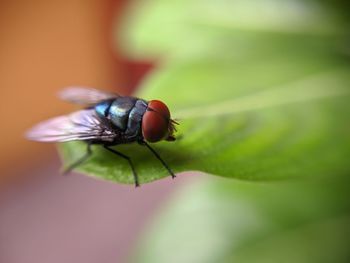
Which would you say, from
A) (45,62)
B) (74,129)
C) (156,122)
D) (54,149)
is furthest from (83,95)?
(45,62)

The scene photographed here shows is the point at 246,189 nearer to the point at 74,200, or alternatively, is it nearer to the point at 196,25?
the point at 196,25

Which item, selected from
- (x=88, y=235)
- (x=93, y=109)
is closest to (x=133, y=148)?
(x=93, y=109)

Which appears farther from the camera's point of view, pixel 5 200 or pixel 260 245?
pixel 5 200

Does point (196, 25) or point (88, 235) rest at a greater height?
point (196, 25)

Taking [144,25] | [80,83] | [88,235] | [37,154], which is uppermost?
[144,25]

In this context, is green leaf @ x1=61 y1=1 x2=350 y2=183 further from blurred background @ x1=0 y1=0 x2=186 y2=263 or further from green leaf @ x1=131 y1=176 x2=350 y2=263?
blurred background @ x1=0 y1=0 x2=186 y2=263

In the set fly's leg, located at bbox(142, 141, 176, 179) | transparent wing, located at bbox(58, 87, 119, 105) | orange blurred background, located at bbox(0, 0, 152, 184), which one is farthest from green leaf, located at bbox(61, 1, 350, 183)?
orange blurred background, located at bbox(0, 0, 152, 184)

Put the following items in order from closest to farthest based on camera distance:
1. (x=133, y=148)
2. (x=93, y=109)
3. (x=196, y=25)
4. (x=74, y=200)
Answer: (x=133, y=148) < (x=93, y=109) < (x=196, y=25) < (x=74, y=200)

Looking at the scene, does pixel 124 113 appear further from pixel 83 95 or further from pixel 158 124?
pixel 83 95
